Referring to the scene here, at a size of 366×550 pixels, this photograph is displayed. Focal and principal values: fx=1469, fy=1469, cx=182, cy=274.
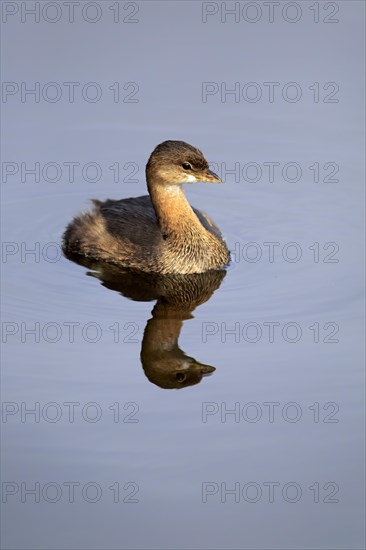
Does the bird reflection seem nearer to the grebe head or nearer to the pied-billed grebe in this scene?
the pied-billed grebe

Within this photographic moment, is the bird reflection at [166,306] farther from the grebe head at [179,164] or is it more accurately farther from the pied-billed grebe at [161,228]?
the grebe head at [179,164]

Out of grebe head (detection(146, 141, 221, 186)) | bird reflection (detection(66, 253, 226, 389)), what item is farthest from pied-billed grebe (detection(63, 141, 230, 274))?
bird reflection (detection(66, 253, 226, 389))

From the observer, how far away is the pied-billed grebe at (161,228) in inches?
499

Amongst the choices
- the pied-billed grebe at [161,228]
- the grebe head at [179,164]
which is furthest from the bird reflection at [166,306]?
the grebe head at [179,164]

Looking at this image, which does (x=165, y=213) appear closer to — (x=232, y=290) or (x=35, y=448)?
(x=232, y=290)

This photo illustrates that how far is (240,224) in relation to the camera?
44.3 feet

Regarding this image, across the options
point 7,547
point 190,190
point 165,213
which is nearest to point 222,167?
point 190,190

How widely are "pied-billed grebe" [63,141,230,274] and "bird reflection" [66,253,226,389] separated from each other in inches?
4.3

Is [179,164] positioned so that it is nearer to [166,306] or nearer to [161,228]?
[161,228]

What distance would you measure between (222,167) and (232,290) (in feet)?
7.31

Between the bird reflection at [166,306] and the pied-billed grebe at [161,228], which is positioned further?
the pied-billed grebe at [161,228]

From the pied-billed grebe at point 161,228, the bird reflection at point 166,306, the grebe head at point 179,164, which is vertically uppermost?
the grebe head at point 179,164

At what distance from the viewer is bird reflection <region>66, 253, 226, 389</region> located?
35.5 ft

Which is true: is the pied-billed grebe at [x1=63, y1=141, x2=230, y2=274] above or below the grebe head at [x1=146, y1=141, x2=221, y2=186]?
below
